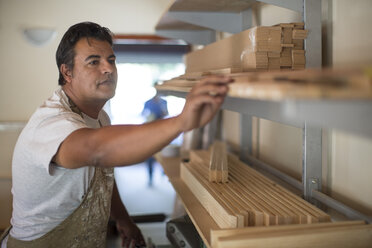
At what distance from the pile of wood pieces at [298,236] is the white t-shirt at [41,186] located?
62cm

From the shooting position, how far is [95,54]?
1524 mm

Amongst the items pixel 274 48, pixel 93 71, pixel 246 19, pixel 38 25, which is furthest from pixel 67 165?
pixel 38 25

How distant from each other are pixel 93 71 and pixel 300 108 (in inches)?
42.4

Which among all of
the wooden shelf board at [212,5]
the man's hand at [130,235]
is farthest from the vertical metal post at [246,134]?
the man's hand at [130,235]

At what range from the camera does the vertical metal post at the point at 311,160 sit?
133cm

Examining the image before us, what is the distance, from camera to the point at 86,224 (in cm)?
160

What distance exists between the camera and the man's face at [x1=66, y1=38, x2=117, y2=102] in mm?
1515

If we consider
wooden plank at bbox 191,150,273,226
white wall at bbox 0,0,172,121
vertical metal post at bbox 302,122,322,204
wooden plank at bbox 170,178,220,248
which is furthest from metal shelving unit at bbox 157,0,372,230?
white wall at bbox 0,0,172,121

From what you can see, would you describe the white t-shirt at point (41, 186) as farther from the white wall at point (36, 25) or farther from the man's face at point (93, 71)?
the white wall at point (36, 25)

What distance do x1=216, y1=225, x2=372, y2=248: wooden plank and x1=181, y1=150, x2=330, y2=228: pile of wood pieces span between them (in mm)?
122

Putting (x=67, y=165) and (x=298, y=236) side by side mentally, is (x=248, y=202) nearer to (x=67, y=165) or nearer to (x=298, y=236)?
(x=298, y=236)

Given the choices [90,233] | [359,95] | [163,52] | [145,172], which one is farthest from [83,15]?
[359,95]

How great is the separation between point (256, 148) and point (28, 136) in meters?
1.38

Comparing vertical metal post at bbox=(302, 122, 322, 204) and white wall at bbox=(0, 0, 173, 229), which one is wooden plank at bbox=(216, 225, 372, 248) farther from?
white wall at bbox=(0, 0, 173, 229)
